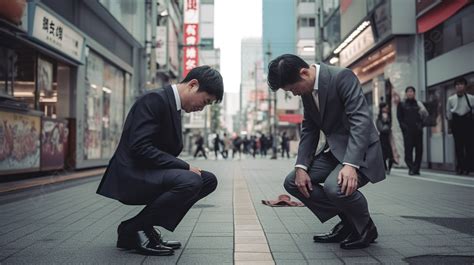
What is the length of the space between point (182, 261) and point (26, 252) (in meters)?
1.14

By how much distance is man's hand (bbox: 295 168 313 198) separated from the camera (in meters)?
3.62

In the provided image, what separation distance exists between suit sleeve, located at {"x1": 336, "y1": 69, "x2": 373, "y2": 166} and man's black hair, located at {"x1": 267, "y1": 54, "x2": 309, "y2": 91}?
0.29 m

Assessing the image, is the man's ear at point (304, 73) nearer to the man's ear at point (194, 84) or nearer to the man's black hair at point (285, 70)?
the man's black hair at point (285, 70)

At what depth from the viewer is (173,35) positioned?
3797cm

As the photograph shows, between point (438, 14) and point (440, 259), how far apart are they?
417 inches

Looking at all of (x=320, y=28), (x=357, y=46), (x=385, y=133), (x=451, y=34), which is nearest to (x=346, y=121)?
(x=385, y=133)

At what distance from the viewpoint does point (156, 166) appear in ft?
11.1

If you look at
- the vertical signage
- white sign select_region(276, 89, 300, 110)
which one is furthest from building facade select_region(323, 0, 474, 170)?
white sign select_region(276, 89, 300, 110)

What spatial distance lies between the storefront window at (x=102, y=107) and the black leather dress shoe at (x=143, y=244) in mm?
11542

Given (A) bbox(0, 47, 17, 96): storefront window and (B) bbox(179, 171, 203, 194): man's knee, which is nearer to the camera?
(B) bbox(179, 171, 203, 194): man's knee

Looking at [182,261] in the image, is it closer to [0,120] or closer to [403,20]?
[0,120]

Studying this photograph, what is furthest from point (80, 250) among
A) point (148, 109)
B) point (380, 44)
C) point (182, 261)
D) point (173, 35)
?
point (173, 35)

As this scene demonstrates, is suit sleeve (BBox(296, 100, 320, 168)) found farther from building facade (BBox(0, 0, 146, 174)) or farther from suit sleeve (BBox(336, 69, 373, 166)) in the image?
building facade (BBox(0, 0, 146, 174))

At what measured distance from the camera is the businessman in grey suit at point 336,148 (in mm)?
3385
